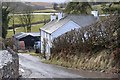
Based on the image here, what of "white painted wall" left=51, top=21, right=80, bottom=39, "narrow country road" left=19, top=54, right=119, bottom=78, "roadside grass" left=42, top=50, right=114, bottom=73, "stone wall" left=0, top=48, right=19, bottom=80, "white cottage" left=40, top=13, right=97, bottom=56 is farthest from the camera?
"white painted wall" left=51, top=21, right=80, bottom=39

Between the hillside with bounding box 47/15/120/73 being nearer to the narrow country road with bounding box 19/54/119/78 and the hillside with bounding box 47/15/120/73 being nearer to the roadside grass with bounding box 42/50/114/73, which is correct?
the roadside grass with bounding box 42/50/114/73

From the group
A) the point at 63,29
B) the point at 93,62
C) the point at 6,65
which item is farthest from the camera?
the point at 63,29

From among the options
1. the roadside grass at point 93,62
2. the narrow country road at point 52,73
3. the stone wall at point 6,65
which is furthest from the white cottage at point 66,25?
the stone wall at point 6,65

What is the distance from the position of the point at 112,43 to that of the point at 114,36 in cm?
18

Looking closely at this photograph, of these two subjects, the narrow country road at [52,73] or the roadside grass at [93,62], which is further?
the roadside grass at [93,62]

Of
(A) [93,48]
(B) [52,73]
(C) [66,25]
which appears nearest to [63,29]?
(C) [66,25]

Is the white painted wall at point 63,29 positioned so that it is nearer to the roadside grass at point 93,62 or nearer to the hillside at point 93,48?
the hillside at point 93,48

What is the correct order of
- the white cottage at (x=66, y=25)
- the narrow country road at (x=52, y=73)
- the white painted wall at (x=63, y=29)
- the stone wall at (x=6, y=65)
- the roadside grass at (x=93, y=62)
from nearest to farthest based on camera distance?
1. the stone wall at (x=6, y=65)
2. the narrow country road at (x=52, y=73)
3. the roadside grass at (x=93, y=62)
4. the white cottage at (x=66, y=25)
5. the white painted wall at (x=63, y=29)

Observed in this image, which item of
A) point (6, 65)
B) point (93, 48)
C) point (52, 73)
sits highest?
point (6, 65)

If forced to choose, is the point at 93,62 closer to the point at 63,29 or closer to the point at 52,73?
the point at 52,73

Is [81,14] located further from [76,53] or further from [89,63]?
[89,63]

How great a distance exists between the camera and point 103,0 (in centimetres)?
146

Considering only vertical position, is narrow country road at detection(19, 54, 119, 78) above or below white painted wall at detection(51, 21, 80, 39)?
below

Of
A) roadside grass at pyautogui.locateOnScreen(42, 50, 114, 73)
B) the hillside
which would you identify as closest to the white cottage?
the hillside
